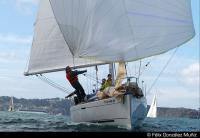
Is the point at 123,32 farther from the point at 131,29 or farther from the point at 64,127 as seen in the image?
the point at 64,127

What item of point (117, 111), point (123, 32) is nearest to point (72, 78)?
point (117, 111)

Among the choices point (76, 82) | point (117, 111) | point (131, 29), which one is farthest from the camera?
point (76, 82)

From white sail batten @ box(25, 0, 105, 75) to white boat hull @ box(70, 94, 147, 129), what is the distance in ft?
12.6

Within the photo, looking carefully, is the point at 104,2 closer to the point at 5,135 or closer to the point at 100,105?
the point at 100,105

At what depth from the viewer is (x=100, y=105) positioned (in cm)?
2191

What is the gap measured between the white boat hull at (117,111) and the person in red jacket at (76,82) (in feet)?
5.17

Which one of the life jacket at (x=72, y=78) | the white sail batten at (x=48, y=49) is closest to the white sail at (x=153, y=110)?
the white sail batten at (x=48, y=49)

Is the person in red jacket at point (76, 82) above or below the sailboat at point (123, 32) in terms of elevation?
below

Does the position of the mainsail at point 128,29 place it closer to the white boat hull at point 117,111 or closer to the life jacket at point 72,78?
the white boat hull at point 117,111

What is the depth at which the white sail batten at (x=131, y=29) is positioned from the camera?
1964 centimetres

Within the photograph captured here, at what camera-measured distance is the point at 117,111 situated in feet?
69.3

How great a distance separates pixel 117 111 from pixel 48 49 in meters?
8.64

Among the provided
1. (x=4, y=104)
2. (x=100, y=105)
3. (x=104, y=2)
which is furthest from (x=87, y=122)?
(x=4, y=104)

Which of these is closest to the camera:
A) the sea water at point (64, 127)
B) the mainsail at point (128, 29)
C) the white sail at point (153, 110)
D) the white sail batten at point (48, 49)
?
the sea water at point (64, 127)
